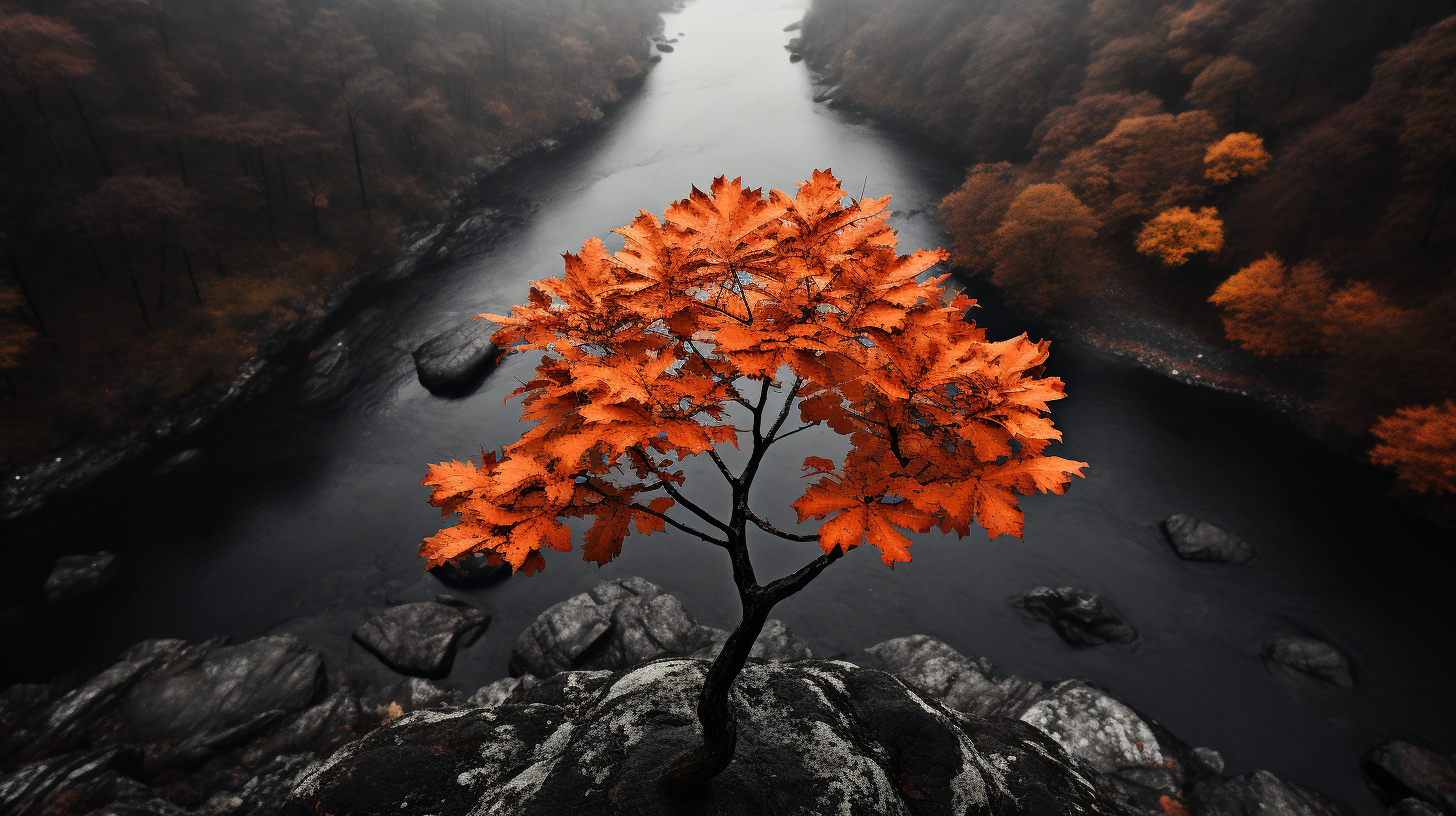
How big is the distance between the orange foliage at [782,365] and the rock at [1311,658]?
57.5 ft

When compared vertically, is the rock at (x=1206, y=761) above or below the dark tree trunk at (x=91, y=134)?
below

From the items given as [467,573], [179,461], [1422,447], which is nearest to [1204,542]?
[1422,447]

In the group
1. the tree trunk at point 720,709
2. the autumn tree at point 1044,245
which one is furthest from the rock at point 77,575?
the autumn tree at point 1044,245

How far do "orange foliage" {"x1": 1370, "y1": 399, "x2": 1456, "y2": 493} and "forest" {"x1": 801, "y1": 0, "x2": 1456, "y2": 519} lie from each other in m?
0.06

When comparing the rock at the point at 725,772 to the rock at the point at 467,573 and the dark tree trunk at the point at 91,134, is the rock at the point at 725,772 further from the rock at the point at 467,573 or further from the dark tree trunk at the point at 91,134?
the dark tree trunk at the point at 91,134

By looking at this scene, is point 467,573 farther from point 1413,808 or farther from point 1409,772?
point 1409,772

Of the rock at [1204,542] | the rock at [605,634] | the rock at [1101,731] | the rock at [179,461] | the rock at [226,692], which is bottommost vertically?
the rock at [179,461]

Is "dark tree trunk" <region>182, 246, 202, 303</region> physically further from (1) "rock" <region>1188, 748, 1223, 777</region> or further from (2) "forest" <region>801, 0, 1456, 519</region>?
(1) "rock" <region>1188, 748, 1223, 777</region>

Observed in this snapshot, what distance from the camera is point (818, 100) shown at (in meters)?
53.3

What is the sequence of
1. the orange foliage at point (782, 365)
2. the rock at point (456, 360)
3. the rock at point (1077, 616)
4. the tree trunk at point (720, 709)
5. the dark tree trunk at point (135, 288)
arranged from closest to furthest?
1. the orange foliage at point (782, 365)
2. the tree trunk at point (720, 709)
3. the rock at point (1077, 616)
4. the dark tree trunk at point (135, 288)
5. the rock at point (456, 360)

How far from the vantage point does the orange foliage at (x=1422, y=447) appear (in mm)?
15039

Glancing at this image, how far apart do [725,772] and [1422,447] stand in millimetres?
23634

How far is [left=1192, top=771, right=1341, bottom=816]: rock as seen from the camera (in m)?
9.95

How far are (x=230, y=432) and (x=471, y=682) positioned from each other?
51.6 ft
